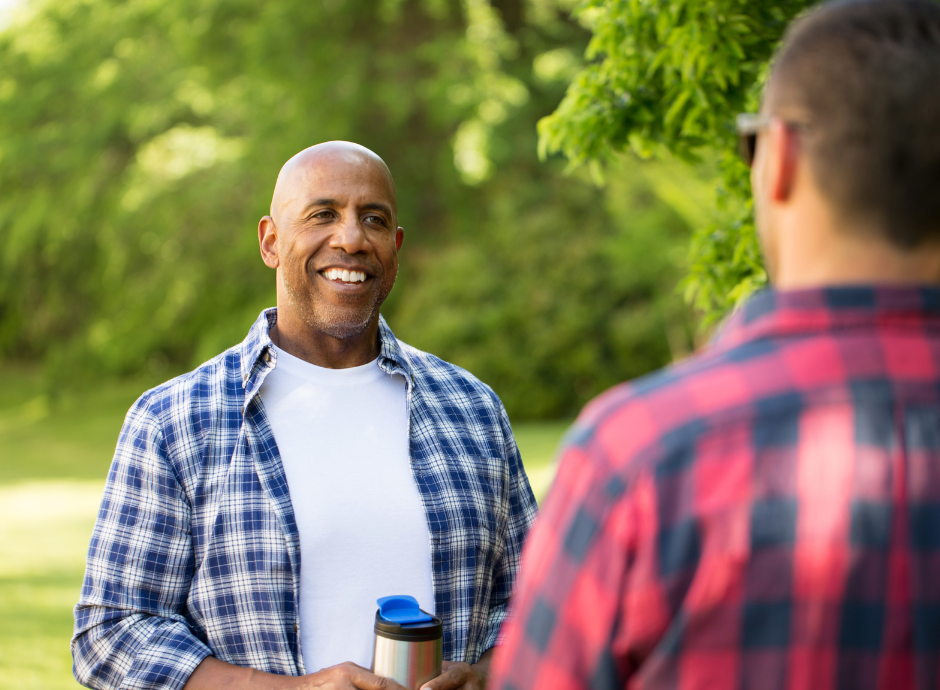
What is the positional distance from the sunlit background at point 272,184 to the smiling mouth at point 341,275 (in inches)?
510

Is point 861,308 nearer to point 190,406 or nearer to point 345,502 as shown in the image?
point 345,502

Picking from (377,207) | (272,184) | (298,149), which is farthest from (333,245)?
(272,184)

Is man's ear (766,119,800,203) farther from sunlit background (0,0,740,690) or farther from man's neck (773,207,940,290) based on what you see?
sunlit background (0,0,740,690)

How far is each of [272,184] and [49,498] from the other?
687 cm

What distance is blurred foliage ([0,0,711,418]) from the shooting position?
56.9 feet

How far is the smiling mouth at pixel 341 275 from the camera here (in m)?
2.49

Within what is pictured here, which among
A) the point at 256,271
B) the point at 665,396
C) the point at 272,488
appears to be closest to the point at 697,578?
the point at 665,396

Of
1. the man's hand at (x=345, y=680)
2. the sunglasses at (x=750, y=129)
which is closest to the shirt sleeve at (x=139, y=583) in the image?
the man's hand at (x=345, y=680)

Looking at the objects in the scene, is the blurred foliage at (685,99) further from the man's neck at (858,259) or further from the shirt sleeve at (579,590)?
the shirt sleeve at (579,590)

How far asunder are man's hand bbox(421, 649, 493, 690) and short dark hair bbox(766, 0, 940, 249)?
137cm

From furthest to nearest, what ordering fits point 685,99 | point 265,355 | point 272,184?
point 272,184
point 685,99
point 265,355

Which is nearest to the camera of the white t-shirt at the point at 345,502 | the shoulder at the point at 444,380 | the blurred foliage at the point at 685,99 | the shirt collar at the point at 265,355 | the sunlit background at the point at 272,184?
the white t-shirt at the point at 345,502

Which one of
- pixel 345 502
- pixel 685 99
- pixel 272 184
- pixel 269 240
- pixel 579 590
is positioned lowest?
pixel 345 502

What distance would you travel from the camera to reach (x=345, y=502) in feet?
7.48
